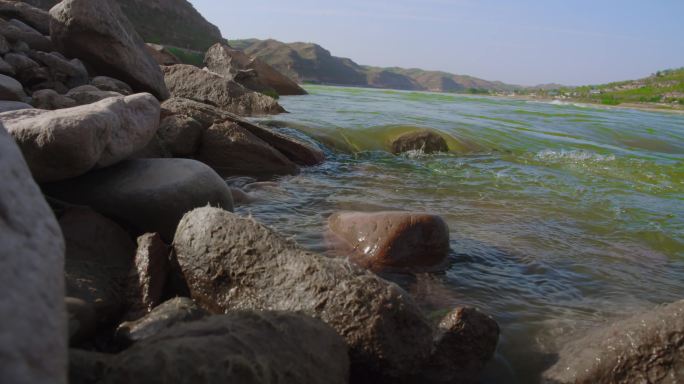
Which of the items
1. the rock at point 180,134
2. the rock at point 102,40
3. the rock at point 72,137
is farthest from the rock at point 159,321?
the rock at point 102,40

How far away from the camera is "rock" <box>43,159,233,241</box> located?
11.2 feet

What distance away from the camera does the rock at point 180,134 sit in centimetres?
655

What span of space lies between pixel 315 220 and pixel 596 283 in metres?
2.43

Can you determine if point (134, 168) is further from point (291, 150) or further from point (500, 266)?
point (291, 150)

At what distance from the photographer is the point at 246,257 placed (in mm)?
2850

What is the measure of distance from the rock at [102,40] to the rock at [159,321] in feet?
22.5

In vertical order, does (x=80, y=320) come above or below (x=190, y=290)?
above

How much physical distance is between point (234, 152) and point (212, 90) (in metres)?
6.22

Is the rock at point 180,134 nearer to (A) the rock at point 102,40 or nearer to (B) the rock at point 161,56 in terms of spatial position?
(A) the rock at point 102,40

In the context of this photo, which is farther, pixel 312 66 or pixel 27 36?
pixel 312 66

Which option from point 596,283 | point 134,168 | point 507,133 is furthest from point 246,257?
point 507,133

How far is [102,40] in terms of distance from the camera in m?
8.13

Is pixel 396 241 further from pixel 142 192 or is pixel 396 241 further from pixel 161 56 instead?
pixel 161 56

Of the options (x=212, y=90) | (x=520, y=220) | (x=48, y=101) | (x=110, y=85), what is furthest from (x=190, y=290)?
(x=212, y=90)
